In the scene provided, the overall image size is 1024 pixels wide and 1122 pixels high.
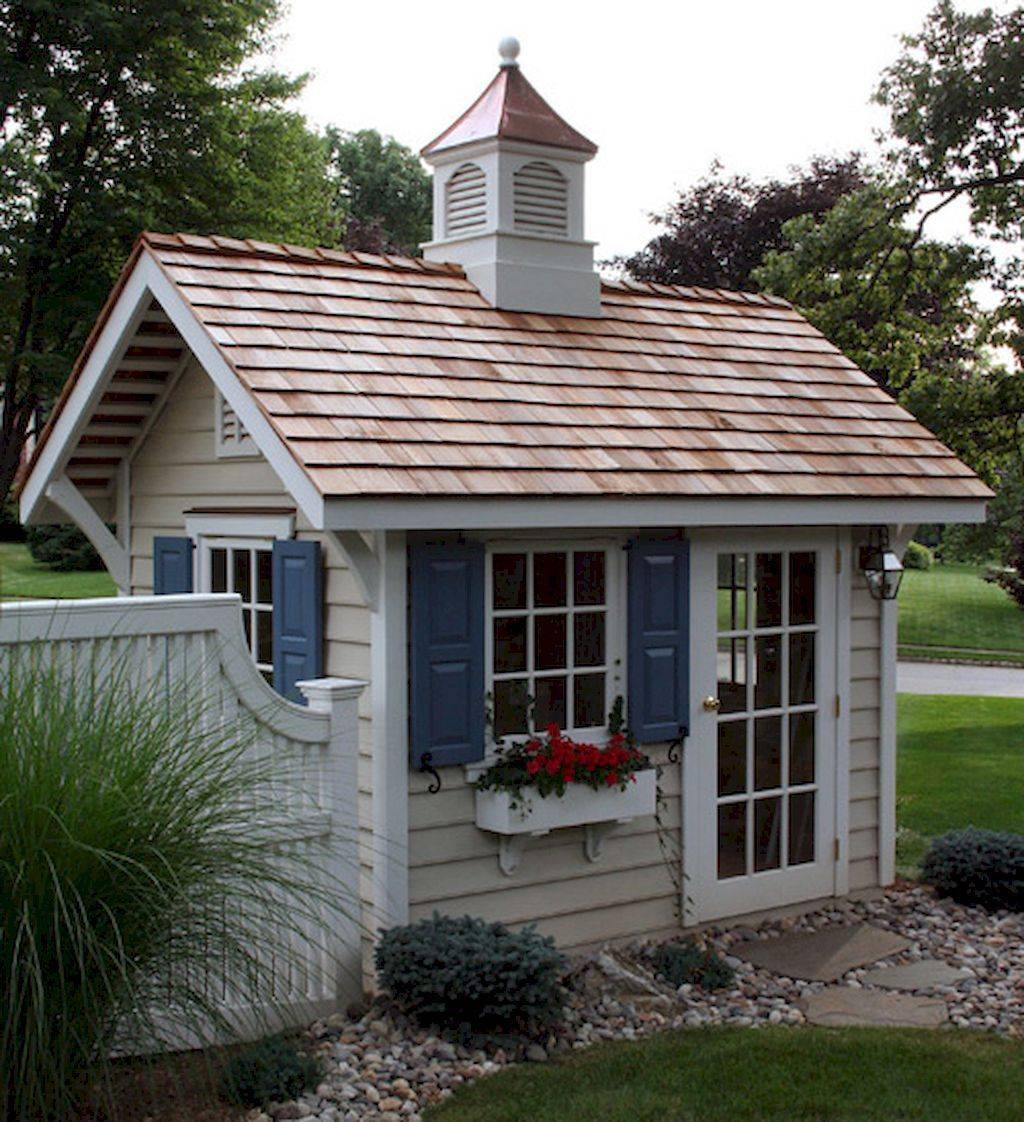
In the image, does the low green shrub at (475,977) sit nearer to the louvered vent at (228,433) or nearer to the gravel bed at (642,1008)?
the gravel bed at (642,1008)

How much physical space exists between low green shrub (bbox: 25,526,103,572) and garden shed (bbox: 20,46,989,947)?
22618 millimetres

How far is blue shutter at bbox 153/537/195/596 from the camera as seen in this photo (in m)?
8.03

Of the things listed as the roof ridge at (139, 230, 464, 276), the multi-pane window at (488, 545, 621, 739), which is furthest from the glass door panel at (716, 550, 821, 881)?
the roof ridge at (139, 230, 464, 276)

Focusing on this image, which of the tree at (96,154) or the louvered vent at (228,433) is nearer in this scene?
the louvered vent at (228,433)

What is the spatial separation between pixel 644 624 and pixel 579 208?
9.53 ft

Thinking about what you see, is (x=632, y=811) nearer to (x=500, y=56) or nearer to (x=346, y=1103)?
(x=346, y=1103)

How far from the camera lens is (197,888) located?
4480mm

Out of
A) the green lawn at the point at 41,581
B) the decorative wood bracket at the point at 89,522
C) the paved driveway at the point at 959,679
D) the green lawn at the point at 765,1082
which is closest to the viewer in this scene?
the green lawn at the point at 765,1082

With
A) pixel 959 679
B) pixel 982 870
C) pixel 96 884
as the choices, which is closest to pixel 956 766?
pixel 982 870

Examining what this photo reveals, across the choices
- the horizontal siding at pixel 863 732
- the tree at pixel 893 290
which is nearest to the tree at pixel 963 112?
the tree at pixel 893 290

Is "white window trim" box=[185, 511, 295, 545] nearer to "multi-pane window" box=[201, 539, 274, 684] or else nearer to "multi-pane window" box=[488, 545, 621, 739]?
"multi-pane window" box=[201, 539, 274, 684]

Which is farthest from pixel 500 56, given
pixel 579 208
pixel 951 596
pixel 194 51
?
pixel 951 596

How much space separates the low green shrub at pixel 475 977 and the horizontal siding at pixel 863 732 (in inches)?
116

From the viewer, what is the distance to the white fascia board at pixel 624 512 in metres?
6.04
